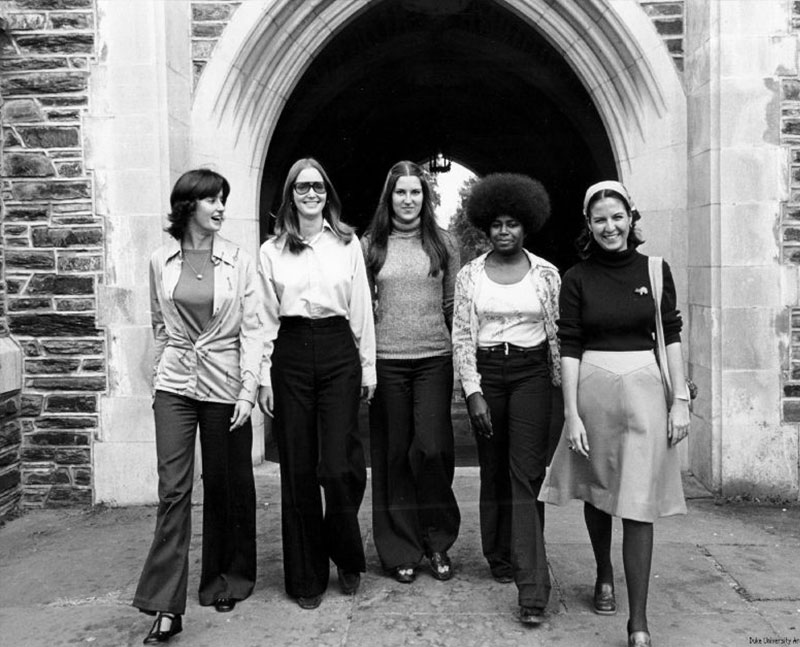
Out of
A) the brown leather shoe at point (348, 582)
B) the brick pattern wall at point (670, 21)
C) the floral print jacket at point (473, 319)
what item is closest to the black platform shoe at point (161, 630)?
the brown leather shoe at point (348, 582)

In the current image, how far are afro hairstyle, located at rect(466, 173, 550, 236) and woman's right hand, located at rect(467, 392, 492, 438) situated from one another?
666mm

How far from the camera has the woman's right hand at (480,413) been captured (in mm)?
3391

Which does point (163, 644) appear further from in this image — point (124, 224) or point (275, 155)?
point (275, 155)

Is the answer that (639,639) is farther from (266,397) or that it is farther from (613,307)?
(266,397)

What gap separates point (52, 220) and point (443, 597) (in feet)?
10.1

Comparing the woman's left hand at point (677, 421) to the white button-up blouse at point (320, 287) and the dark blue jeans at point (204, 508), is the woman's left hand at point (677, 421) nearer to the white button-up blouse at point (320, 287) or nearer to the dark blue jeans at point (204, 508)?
the white button-up blouse at point (320, 287)

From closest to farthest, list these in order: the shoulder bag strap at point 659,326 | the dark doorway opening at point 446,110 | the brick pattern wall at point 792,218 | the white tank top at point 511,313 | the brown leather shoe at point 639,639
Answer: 1. the brown leather shoe at point 639,639
2. the shoulder bag strap at point 659,326
3. the white tank top at point 511,313
4. the brick pattern wall at point 792,218
5. the dark doorway opening at point 446,110

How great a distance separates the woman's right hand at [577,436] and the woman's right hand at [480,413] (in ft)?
1.19

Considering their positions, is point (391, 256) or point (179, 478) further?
point (391, 256)

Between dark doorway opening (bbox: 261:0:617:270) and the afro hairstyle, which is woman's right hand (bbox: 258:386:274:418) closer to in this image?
the afro hairstyle

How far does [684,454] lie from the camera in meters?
5.31

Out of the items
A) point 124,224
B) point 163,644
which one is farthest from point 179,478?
point 124,224

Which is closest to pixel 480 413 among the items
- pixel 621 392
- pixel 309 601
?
pixel 621 392

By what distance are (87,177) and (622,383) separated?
334cm
